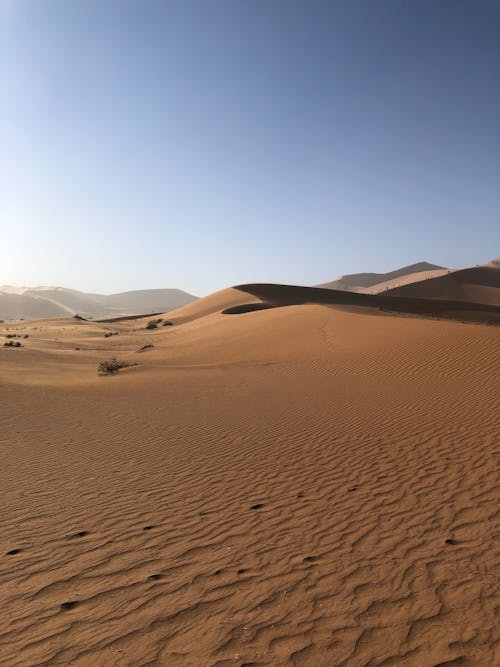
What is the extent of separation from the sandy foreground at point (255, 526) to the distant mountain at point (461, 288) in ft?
198

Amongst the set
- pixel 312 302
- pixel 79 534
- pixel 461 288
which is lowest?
pixel 79 534

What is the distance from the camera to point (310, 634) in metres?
3.33

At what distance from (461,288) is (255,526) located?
245 feet

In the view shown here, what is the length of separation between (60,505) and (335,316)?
2139 centimetres

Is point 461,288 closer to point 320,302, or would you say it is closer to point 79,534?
point 320,302

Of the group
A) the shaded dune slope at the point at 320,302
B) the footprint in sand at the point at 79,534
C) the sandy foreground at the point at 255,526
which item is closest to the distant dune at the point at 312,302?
the shaded dune slope at the point at 320,302

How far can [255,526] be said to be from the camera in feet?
16.8

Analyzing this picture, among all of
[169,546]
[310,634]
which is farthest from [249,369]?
[310,634]

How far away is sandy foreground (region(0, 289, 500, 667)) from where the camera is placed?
333 cm

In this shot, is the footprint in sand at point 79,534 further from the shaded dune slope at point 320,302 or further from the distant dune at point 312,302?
the distant dune at point 312,302

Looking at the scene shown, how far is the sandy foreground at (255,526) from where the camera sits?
333 centimetres

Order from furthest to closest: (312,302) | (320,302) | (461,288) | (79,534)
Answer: (461,288) → (320,302) → (312,302) → (79,534)

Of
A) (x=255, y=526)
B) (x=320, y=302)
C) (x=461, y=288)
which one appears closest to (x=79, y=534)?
(x=255, y=526)

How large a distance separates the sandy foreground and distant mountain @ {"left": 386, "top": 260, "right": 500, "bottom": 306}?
2372 inches
